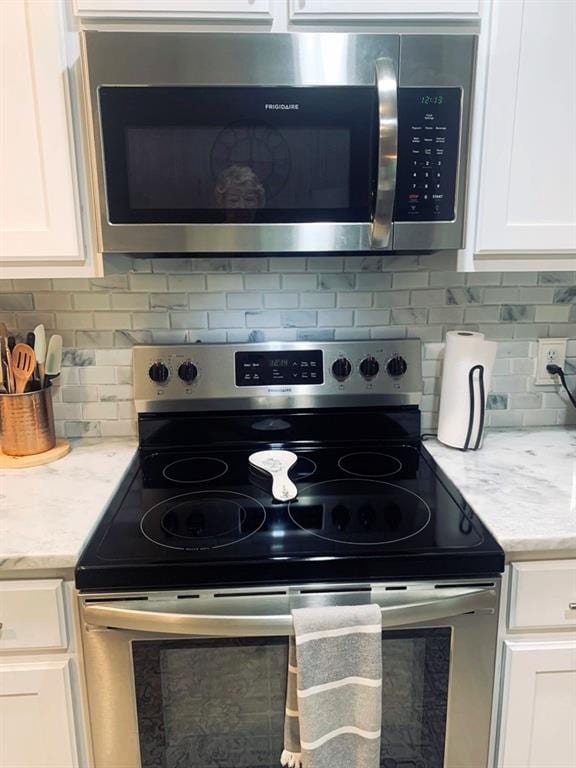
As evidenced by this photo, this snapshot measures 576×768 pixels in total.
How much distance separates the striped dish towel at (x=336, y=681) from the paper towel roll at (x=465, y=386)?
25.4 inches

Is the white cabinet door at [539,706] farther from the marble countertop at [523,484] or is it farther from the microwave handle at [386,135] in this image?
the microwave handle at [386,135]

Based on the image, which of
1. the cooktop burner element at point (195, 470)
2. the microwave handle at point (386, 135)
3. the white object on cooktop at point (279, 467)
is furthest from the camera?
the cooktop burner element at point (195, 470)

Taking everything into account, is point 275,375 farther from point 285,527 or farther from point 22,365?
point 22,365

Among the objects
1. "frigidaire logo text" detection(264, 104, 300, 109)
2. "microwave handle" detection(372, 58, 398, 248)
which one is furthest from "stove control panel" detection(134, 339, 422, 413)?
"frigidaire logo text" detection(264, 104, 300, 109)

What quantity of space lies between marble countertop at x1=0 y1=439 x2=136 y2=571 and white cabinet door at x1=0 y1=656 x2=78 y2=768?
21 centimetres

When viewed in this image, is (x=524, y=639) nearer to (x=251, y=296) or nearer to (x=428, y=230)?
(x=428, y=230)

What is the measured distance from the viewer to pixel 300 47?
1146 millimetres

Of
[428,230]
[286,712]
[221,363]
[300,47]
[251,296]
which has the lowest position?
[286,712]

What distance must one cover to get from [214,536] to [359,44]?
981mm

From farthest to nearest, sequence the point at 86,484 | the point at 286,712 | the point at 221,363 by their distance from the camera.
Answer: the point at 221,363 < the point at 86,484 < the point at 286,712

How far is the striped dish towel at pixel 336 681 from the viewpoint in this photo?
3.38ft

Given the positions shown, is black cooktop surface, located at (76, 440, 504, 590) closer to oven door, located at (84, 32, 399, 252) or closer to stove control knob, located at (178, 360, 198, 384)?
stove control knob, located at (178, 360, 198, 384)

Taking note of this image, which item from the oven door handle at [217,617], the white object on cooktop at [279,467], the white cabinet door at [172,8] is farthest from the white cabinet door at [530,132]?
the oven door handle at [217,617]

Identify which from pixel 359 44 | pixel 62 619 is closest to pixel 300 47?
pixel 359 44
